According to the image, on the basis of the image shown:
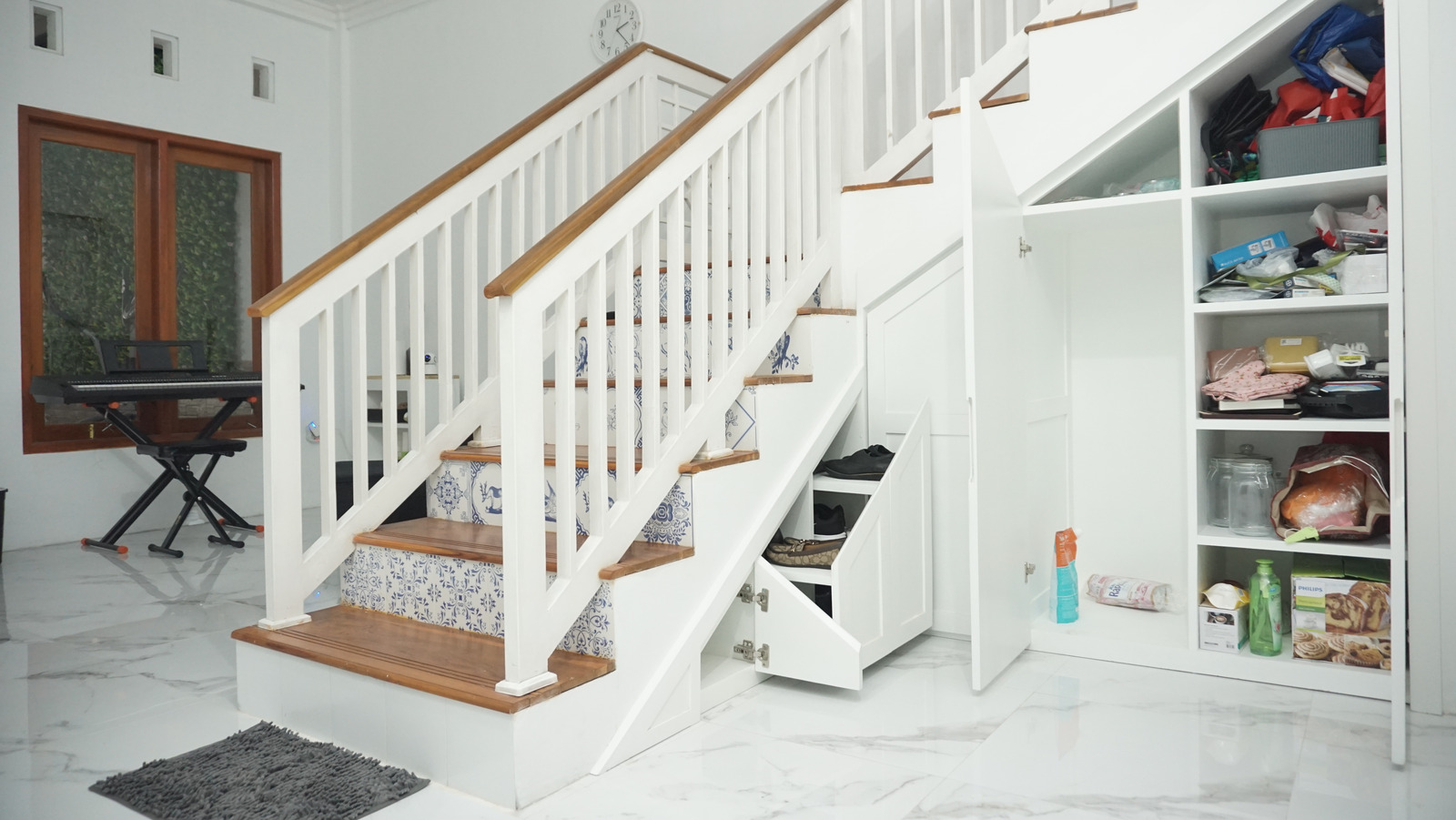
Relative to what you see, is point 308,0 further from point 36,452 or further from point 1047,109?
point 1047,109

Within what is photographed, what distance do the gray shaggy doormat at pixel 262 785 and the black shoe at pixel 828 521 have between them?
127 centimetres

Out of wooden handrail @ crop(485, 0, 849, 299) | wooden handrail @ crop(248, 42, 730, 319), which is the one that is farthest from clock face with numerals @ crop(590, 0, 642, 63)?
wooden handrail @ crop(485, 0, 849, 299)

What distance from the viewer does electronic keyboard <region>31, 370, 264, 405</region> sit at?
4207mm

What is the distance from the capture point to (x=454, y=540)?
241 cm

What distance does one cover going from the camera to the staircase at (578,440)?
6.29ft

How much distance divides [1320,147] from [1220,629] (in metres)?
1.30

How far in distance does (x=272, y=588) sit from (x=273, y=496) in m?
0.24

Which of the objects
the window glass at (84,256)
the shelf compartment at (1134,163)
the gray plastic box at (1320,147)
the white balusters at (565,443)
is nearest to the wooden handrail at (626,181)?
the white balusters at (565,443)

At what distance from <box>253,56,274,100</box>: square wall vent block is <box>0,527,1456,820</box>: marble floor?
376cm

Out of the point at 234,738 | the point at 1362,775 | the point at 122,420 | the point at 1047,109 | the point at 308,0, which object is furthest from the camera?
the point at 308,0

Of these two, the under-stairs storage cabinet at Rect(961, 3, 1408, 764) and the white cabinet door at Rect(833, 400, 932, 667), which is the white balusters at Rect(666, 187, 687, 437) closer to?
the white cabinet door at Rect(833, 400, 932, 667)

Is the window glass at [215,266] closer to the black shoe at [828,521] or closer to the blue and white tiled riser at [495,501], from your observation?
the blue and white tiled riser at [495,501]

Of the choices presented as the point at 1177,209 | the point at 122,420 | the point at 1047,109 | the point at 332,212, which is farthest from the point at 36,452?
the point at 1177,209

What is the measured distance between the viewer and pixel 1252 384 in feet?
8.47
